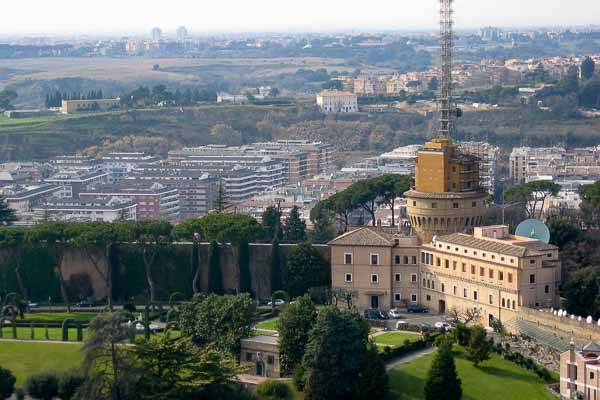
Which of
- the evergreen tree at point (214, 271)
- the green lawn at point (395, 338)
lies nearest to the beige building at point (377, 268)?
the green lawn at point (395, 338)

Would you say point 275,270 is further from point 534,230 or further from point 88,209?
point 88,209

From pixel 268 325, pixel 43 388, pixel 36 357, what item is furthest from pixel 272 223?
pixel 43 388

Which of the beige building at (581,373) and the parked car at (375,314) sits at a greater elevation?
the beige building at (581,373)

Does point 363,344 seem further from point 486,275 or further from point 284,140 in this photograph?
point 284,140

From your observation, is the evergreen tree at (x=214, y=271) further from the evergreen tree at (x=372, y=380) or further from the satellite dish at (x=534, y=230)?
the evergreen tree at (x=372, y=380)

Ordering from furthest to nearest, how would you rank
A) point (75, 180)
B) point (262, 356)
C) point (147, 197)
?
1. point (75, 180)
2. point (147, 197)
3. point (262, 356)

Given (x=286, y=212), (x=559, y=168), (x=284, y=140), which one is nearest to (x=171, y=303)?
(x=286, y=212)

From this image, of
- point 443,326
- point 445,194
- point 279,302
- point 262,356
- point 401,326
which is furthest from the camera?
point 279,302
